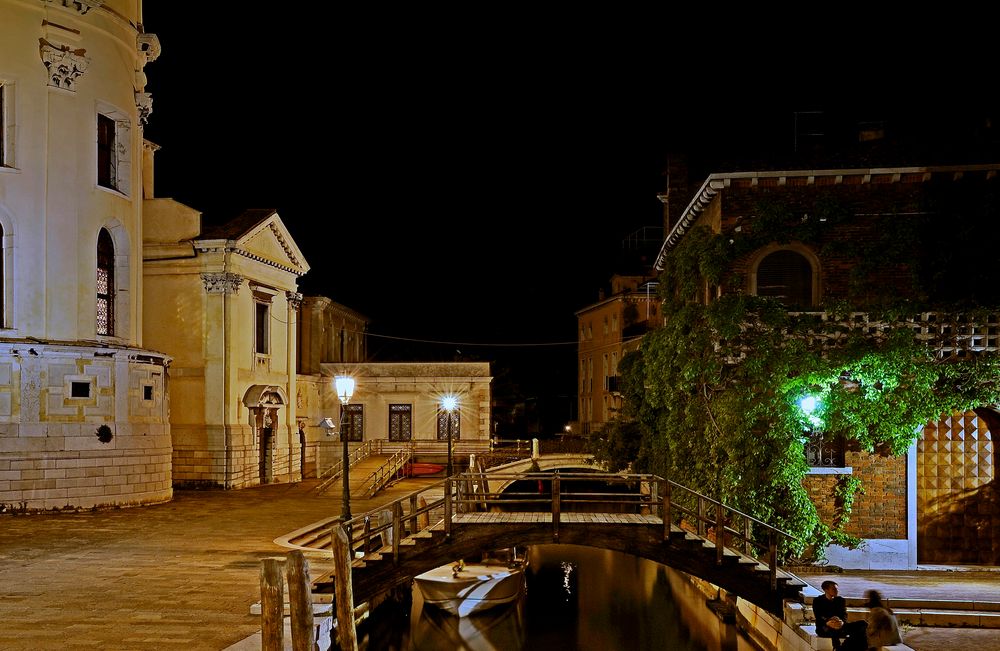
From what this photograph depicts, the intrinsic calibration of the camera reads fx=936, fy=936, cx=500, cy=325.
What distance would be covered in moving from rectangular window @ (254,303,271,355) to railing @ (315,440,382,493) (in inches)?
215

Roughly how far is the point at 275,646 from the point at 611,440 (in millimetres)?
17669

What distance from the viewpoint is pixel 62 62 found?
26.4 m

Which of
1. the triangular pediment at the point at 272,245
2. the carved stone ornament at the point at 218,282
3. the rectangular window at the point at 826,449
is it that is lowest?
the rectangular window at the point at 826,449

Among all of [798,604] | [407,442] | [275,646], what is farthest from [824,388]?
[407,442]

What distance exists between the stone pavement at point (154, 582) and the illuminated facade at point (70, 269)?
1.82 metres

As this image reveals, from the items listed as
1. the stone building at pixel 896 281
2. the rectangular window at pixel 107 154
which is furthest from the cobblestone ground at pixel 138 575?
the stone building at pixel 896 281

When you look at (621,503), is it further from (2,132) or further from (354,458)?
(354,458)

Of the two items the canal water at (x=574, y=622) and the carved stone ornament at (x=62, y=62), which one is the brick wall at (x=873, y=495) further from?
the carved stone ornament at (x=62, y=62)

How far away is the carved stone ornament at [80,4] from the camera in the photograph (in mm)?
26464

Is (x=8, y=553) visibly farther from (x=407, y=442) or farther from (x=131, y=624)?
(x=407, y=442)

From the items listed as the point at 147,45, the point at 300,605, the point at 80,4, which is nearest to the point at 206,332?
the point at 147,45

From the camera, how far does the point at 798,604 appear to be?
48.5ft

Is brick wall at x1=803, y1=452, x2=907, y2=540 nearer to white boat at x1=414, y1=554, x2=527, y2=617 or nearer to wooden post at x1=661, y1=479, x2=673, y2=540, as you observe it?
wooden post at x1=661, y1=479, x2=673, y2=540

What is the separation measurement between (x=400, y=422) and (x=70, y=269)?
20328mm
